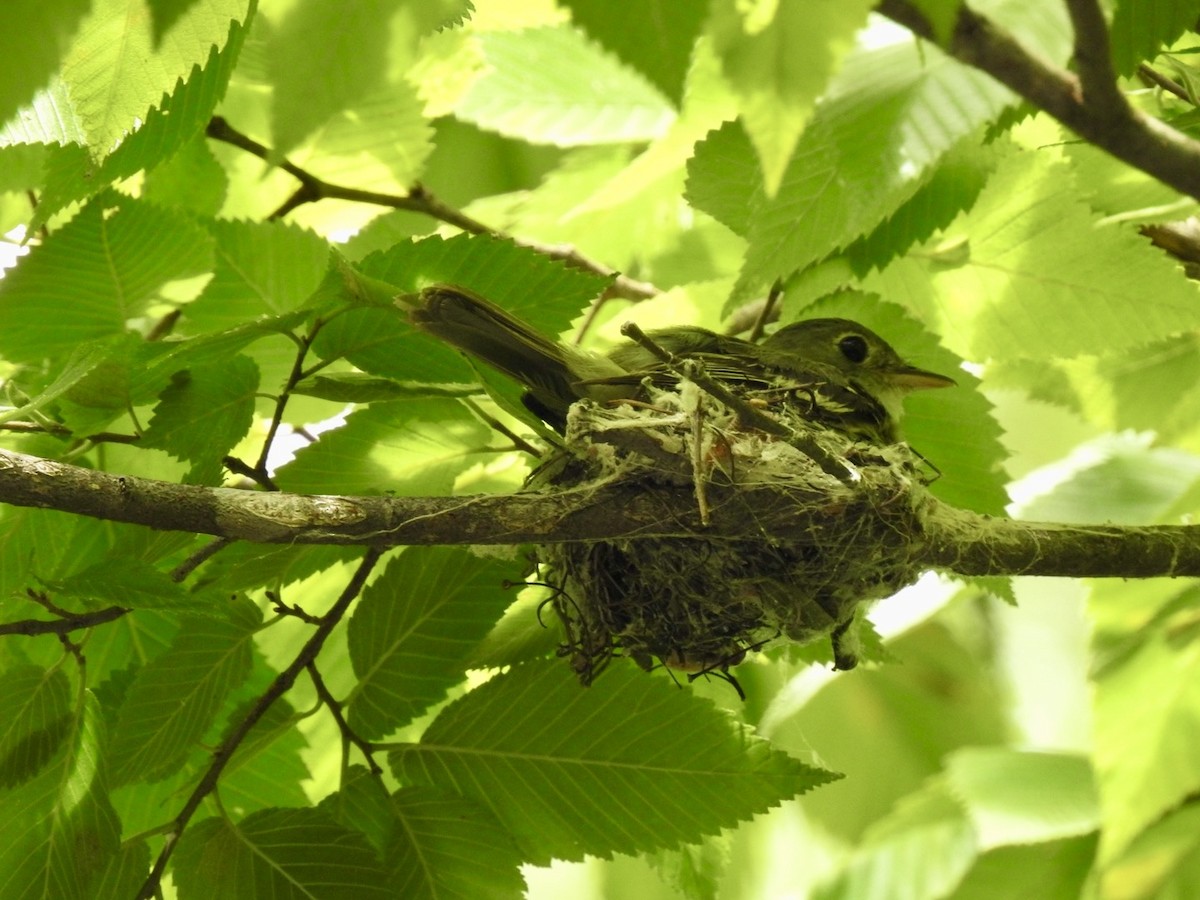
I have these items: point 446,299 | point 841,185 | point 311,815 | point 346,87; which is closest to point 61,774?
point 311,815

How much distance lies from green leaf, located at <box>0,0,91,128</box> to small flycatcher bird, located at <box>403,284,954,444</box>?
1074 millimetres

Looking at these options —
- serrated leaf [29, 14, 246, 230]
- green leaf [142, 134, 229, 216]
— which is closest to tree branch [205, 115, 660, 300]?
green leaf [142, 134, 229, 216]

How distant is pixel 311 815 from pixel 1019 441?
7133 millimetres

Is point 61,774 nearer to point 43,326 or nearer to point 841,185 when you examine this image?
point 43,326

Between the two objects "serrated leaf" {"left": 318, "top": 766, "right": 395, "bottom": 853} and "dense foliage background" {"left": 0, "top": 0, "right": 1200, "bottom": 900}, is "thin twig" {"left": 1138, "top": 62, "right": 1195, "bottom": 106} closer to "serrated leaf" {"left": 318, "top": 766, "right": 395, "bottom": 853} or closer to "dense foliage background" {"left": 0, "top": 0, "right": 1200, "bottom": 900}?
"dense foliage background" {"left": 0, "top": 0, "right": 1200, "bottom": 900}

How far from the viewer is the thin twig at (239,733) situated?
212 centimetres

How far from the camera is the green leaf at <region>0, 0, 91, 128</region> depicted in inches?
37.1

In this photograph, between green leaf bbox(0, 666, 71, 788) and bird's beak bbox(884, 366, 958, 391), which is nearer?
green leaf bbox(0, 666, 71, 788)

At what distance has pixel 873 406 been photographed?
132 inches

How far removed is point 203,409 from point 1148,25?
5.51 ft

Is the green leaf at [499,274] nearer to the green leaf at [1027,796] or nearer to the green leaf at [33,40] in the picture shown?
the green leaf at [33,40]

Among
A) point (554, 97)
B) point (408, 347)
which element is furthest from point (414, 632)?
point (554, 97)

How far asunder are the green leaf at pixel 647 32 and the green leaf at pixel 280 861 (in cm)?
155

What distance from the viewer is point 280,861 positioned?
2.09m
